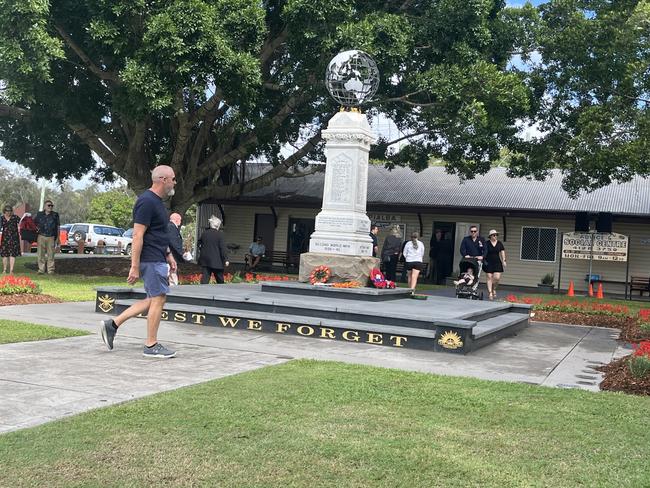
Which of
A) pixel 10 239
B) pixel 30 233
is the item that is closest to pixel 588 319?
pixel 10 239

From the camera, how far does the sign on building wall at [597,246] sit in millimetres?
24078

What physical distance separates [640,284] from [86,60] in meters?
19.5

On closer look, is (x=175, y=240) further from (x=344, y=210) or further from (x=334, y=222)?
(x=344, y=210)

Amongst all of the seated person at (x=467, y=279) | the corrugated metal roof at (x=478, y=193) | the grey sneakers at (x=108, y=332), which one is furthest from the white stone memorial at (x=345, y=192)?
the corrugated metal roof at (x=478, y=193)

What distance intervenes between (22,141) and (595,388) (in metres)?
22.2

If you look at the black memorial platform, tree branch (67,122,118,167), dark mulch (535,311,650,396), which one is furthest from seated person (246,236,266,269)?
the black memorial platform

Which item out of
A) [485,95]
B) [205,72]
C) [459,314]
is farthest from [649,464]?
[485,95]

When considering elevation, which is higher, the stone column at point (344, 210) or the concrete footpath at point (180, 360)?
the stone column at point (344, 210)

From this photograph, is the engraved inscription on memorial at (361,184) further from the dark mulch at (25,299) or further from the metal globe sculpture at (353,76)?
the dark mulch at (25,299)

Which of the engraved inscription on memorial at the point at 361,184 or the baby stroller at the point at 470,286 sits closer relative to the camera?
the engraved inscription on memorial at the point at 361,184

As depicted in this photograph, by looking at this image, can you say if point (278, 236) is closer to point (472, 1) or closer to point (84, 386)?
point (472, 1)

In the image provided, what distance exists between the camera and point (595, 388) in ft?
22.2

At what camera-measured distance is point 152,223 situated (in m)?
7.13

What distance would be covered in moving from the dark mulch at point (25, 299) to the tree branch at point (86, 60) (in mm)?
7867
